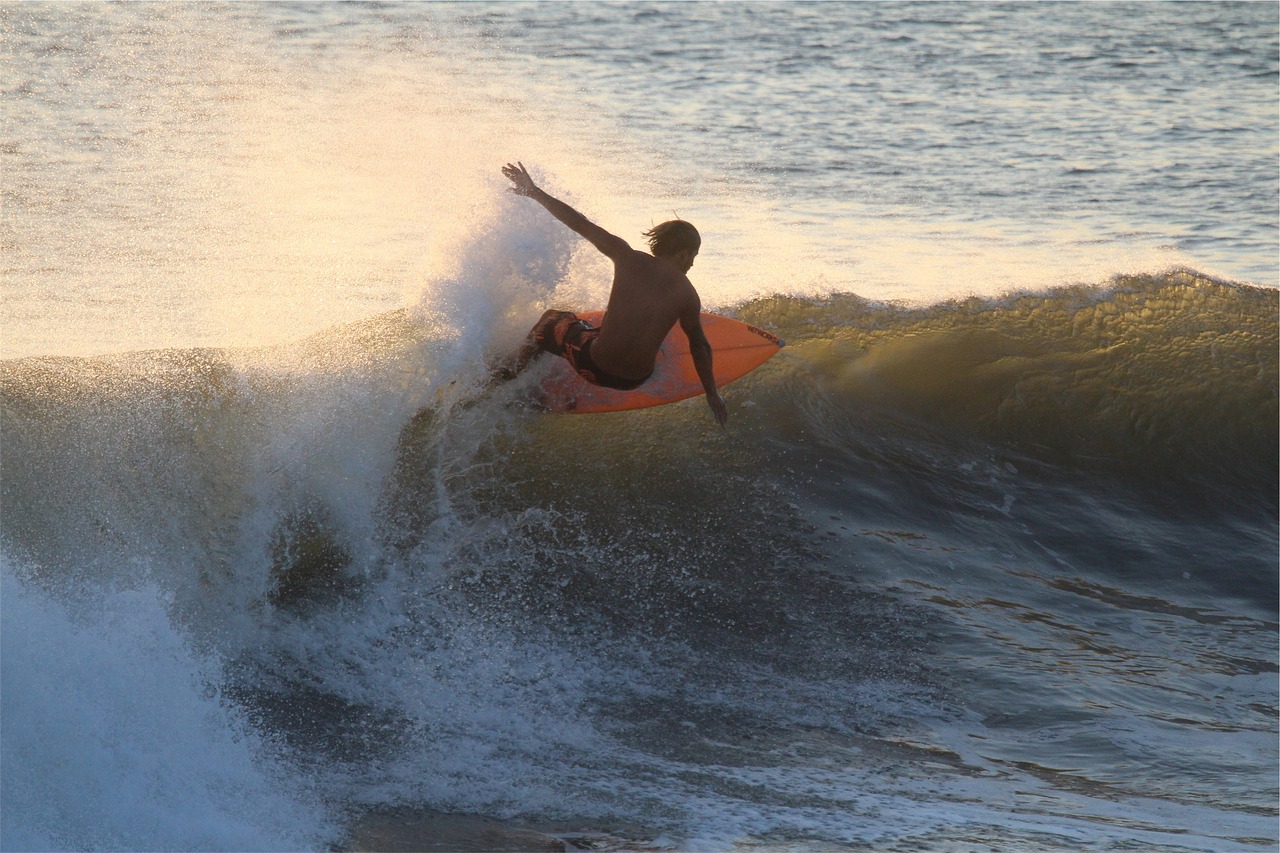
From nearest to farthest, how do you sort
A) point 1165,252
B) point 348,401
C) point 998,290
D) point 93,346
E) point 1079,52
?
point 348,401 → point 93,346 → point 998,290 → point 1165,252 → point 1079,52

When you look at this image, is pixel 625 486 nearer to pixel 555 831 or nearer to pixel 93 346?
pixel 555 831

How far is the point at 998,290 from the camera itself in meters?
9.52

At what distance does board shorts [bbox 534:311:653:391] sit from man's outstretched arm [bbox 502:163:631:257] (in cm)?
57

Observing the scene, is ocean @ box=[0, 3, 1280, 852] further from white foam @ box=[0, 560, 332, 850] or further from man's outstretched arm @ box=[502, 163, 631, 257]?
man's outstretched arm @ box=[502, 163, 631, 257]

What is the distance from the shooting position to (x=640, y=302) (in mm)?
5840

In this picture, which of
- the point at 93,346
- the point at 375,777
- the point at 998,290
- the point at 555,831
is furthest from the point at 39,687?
the point at 998,290

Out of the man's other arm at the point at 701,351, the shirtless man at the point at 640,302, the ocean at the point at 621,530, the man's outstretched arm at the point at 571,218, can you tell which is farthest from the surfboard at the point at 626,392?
the man's outstretched arm at the point at 571,218

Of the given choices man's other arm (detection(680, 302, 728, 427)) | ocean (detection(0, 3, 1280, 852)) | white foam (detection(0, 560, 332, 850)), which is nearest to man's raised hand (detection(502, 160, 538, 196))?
ocean (detection(0, 3, 1280, 852))

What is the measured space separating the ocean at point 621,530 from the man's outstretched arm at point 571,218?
87cm

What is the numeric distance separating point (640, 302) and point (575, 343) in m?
0.61

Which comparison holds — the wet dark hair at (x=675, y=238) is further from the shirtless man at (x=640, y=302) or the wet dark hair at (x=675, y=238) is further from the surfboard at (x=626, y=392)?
the surfboard at (x=626, y=392)

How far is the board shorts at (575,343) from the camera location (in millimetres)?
6285

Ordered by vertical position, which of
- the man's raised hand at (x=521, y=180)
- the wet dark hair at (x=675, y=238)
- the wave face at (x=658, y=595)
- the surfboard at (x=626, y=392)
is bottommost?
the wave face at (x=658, y=595)

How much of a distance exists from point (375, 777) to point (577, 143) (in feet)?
37.9
